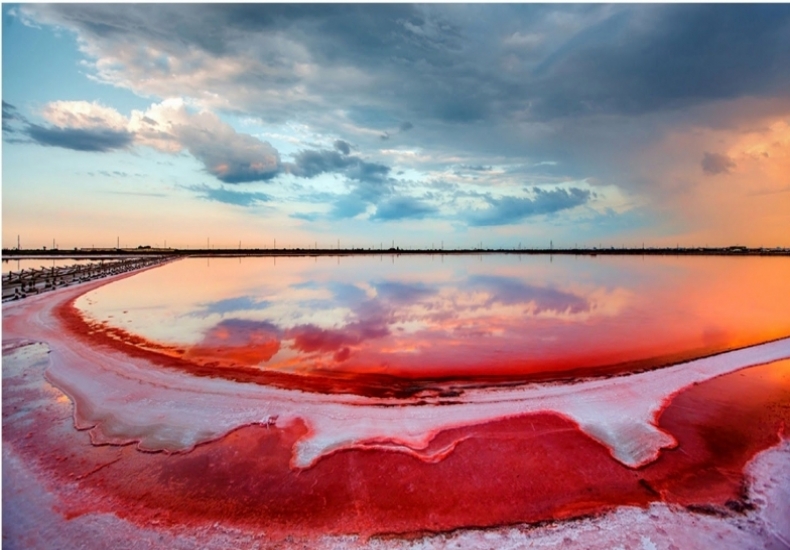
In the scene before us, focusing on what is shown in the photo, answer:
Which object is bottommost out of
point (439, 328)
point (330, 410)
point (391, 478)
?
point (391, 478)

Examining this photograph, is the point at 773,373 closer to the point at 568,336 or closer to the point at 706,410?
the point at 706,410

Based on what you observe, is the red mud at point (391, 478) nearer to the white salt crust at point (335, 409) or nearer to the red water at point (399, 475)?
the red water at point (399, 475)

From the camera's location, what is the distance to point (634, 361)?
36.6 feet

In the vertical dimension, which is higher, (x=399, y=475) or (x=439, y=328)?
(x=439, y=328)

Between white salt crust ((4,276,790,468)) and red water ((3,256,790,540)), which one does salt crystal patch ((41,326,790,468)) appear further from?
red water ((3,256,790,540))

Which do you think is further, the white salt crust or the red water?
the white salt crust

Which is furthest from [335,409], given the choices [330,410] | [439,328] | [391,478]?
[439,328]

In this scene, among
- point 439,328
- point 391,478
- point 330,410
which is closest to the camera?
point 391,478

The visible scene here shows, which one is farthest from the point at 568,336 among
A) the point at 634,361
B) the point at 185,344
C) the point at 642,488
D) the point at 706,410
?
the point at 185,344

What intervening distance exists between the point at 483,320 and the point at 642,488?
11.3 m

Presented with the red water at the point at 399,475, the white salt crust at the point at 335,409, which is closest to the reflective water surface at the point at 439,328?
the white salt crust at the point at 335,409

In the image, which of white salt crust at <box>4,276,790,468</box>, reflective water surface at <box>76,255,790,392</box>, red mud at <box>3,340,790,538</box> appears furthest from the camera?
reflective water surface at <box>76,255,790,392</box>

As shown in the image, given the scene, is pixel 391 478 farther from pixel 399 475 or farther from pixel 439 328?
pixel 439 328

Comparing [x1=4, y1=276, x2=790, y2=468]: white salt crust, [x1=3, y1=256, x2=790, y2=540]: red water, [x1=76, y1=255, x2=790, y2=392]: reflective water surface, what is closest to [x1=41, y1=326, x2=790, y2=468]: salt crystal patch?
[x1=4, y1=276, x2=790, y2=468]: white salt crust
